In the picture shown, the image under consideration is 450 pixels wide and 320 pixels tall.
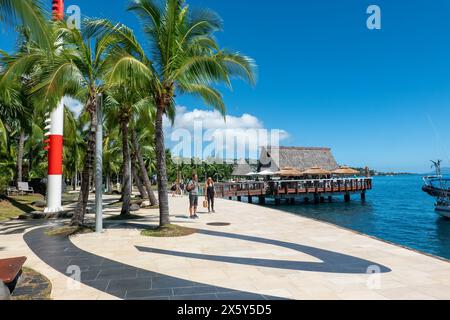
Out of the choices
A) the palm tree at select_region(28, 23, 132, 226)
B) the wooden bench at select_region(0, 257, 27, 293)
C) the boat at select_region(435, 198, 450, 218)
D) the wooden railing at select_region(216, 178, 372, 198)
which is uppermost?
the palm tree at select_region(28, 23, 132, 226)

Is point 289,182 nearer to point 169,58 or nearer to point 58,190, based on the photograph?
point 58,190

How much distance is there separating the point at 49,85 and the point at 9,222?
781cm

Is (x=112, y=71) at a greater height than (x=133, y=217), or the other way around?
(x=112, y=71)

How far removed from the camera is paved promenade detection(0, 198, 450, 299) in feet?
15.8

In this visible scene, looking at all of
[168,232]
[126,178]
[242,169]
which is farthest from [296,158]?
[168,232]

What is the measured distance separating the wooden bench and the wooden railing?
98.7ft

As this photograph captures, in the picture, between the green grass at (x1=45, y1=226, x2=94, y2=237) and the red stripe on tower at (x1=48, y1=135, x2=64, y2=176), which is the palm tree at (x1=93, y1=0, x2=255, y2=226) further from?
the red stripe on tower at (x1=48, y1=135, x2=64, y2=176)

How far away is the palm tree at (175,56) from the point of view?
9469 millimetres

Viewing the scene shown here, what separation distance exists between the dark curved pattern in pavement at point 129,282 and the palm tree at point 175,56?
3.54 m

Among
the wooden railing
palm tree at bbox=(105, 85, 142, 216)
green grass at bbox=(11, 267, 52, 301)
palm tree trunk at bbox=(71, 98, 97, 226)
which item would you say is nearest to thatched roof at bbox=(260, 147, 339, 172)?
the wooden railing

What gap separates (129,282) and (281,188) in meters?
34.1

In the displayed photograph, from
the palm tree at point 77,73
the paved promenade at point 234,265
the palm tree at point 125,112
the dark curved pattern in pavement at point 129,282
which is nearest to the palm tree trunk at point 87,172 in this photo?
the palm tree at point 77,73
